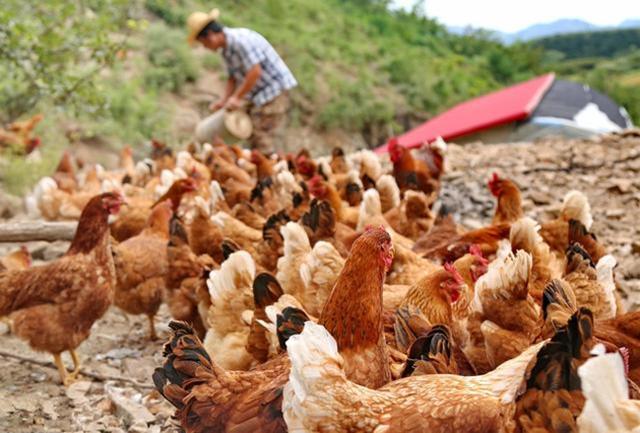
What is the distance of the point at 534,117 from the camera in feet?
34.6

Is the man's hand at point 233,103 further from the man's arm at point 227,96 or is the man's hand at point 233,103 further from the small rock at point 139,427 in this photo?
the small rock at point 139,427

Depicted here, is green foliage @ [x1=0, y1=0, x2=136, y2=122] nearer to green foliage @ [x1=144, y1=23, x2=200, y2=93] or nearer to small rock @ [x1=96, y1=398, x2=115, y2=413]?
small rock @ [x1=96, y1=398, x2=115, y2=413]

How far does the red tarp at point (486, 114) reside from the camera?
1083 centimetres

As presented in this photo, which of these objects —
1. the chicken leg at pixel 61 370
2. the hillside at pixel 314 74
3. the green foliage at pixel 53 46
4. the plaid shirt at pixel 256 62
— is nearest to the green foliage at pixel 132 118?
the hillside at pixel 314 74

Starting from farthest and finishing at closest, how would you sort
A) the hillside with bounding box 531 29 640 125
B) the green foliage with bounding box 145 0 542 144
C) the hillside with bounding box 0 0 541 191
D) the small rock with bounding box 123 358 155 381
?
1. the green foliage with bounding box 145 0 542 144
2. the hillside with bounding box 531 29 640 125
3. the hillside with bounding box 0 0 541 191
4. the small rock with bounding box 123 358 155 381

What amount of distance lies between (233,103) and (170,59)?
985 centimetres

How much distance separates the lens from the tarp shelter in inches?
408

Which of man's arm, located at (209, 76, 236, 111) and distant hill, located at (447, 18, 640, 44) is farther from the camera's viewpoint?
distant hill, located at (447, 18, 640, 44)

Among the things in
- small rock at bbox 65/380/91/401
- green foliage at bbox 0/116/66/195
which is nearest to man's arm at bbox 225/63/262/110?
green foliage at bbox 0/116/66/195

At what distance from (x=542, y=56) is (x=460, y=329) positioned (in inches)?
875

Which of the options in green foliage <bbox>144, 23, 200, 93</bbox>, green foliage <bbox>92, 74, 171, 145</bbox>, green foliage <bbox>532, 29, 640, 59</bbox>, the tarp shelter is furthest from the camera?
green foliage <bbox>532, 29, 640, 59</bbox>

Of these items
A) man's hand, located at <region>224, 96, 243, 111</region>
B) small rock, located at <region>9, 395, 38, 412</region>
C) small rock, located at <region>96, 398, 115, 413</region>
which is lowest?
small rock, located at <region>96, 398, 115, 413</region>

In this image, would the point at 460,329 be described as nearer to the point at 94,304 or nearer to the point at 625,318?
the point at 625,318

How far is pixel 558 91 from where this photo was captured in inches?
458
